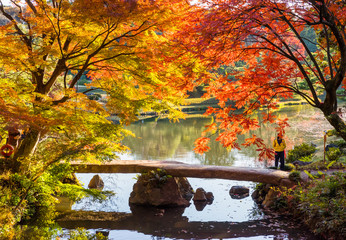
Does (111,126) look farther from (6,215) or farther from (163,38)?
(6,215)

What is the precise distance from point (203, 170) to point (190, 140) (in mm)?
10542

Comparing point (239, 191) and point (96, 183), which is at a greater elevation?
point (239, 191)

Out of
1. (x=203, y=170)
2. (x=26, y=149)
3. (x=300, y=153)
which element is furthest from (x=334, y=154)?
(x=26, y=149)

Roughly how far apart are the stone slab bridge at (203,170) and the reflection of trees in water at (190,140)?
468cm

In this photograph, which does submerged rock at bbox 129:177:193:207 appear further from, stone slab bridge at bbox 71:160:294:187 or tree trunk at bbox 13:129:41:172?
tree trunk at bbox 13:129:41:172

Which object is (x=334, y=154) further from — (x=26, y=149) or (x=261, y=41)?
(x=26, y=149)

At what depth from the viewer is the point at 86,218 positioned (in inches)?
304

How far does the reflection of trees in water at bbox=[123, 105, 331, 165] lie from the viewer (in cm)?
1466

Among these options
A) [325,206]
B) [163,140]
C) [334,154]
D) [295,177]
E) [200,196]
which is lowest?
[200,196]

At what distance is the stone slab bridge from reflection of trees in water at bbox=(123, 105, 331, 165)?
4681 mm

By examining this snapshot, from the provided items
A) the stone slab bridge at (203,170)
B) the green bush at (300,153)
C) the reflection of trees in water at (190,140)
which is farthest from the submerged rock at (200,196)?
the reflection of trees in water at (190,140)

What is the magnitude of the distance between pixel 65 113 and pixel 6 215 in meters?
1.99

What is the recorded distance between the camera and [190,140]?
1912 centimetres

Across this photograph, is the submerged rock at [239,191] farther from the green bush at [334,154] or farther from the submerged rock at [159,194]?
the green bush at [334,154]
